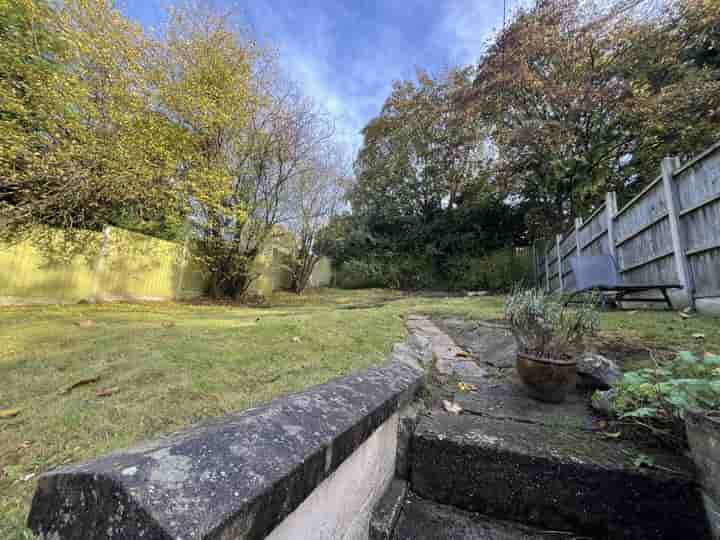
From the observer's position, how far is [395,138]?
12625 millimetres

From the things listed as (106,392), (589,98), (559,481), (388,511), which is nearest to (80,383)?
(106,392)

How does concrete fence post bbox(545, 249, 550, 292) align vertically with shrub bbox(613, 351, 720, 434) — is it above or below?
above

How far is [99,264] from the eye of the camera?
541 cm

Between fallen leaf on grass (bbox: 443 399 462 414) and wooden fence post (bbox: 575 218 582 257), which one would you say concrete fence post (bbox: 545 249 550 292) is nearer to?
wooden fence post (bbox: 575 218 582 257)

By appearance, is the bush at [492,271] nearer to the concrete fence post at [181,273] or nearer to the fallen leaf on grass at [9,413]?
the concrete fence post at [181,273]

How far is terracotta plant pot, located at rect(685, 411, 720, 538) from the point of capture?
0.74 metres

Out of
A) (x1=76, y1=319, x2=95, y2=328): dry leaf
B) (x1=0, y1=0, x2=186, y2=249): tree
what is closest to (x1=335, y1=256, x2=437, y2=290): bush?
(x1=0, y1=0, x2=186, y2=249): tree

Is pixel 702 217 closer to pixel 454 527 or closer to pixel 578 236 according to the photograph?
pixel 578 236

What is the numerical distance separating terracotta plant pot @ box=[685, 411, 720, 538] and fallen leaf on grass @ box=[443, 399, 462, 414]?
696 millimetres

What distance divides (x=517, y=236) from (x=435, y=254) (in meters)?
2.94

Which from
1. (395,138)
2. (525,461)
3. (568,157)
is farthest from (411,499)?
(395,138)

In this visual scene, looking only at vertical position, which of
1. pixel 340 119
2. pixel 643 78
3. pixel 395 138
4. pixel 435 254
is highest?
pixel 395 138

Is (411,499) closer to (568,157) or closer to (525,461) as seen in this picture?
(525,461)

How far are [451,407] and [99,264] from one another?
6.71m
